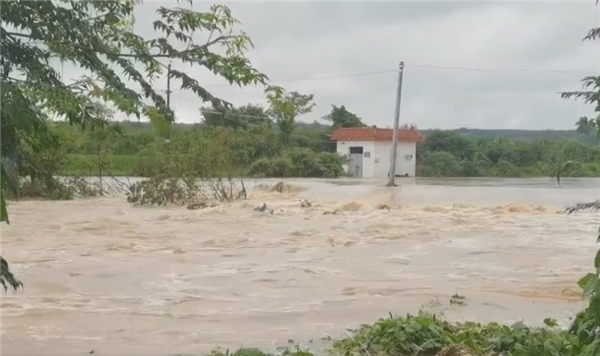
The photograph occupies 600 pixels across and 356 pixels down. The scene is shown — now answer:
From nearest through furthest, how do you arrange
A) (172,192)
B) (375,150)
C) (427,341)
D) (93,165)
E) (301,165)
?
(427,341) < (172,192) < (93,165) < (301,165) < (375,150)

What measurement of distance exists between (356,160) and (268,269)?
1117 inches

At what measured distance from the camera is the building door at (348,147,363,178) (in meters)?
39.7

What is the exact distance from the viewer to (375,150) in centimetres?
3872

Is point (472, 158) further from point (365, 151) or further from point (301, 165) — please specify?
point (301, 165)

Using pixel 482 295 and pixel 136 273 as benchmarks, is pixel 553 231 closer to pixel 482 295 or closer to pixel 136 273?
pixel 482 295

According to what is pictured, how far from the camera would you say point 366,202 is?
22438 millimetres

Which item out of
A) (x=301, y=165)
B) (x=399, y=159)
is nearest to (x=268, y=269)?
(x=301, y=165)

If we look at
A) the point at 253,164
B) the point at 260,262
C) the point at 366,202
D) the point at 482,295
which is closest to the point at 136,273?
the point at 260,262

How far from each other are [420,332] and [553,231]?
12007mm

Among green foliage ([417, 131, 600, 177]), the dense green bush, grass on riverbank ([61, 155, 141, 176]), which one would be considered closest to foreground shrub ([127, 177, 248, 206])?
grass on riverbank ([61, 155, 141, 176])

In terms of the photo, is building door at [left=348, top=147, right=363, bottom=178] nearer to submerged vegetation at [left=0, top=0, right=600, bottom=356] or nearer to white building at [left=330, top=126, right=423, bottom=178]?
white building at [left=330, top=126, right=423, bottom=178]

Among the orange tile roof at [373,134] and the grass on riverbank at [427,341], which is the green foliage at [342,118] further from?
the grass on riverbank at [427,341]

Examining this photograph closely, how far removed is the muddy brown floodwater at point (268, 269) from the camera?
768 cm

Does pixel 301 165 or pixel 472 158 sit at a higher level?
pixel 472 158
